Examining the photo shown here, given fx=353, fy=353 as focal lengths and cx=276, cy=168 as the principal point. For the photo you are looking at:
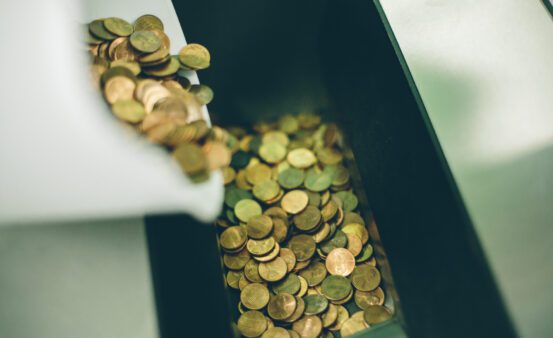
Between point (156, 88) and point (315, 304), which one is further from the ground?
point (156, 88)

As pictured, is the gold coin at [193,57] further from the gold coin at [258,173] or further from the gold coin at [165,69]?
the gold coin at [258,173]

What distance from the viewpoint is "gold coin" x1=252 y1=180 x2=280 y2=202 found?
1.44 meters

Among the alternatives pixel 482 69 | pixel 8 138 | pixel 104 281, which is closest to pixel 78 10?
pixel 8 138

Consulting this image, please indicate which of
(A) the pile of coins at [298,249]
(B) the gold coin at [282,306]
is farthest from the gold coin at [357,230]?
(B) the gold coin at [282,306]

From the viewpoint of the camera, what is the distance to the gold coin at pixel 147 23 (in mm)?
1099

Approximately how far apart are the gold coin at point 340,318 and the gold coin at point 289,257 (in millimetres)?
222

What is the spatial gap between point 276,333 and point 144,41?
1.01 meters

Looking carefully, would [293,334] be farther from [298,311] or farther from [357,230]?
[357,230]

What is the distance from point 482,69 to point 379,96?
1.00ft

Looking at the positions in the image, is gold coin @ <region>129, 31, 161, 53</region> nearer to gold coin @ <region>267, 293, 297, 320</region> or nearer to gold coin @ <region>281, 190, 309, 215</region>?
gold coin @ <region>281, 190, 309, 215</region>

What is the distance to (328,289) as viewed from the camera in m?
1.26

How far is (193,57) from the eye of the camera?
1.10m

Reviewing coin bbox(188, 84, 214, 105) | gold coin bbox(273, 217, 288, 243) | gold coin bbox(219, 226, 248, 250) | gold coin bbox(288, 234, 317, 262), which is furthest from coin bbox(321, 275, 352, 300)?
coin bbox(188, 84, 214, 105)

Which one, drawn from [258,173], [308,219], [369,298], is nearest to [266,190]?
[258,173]
